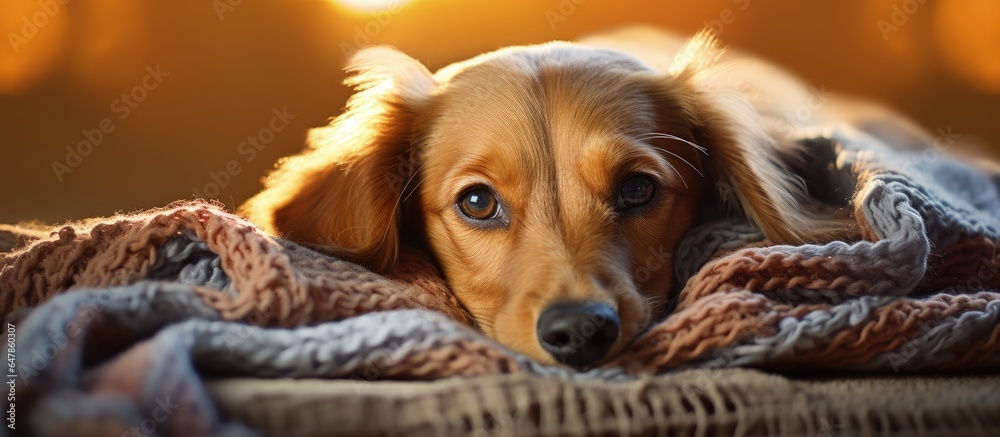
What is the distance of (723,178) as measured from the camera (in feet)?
6.32

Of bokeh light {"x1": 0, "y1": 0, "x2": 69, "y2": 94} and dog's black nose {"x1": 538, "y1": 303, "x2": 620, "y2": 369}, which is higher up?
bokeh light {"x1": 0, "y1": 0, "x2": 69, "y2": 94}

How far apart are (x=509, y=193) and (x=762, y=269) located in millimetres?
614

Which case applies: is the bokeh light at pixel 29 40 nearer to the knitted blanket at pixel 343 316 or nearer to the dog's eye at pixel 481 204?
the knitted blanket at pixel 343 316

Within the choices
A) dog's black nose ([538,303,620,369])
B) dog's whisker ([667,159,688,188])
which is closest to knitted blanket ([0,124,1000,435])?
dog's black nose ([538,303,620,369])

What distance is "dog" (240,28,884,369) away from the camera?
1584mm

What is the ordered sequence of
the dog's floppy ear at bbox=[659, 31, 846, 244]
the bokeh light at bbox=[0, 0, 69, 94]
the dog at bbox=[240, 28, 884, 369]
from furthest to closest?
the bokeh light at bbox=[0, 0, 69, 94], the dog's floppy ear at bbox=[659, 31, 846, 244], the dog at bbox=[240, 28, 884, 369]

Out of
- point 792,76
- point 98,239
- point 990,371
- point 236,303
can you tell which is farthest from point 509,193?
point 792,76

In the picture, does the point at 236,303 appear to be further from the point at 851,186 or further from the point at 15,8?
the point at 15,8

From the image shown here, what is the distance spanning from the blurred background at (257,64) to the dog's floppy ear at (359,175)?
1.18m

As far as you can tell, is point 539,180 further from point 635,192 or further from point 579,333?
point 579,333

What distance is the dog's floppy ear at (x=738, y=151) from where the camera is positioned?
5.64ft

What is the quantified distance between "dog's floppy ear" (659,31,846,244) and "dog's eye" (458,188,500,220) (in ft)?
1.91

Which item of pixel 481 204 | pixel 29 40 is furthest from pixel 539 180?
pixel 29 40

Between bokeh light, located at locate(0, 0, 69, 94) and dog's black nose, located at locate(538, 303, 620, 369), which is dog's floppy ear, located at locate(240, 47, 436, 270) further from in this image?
bokeh light, located at locate(0, 0, 69, 94)
